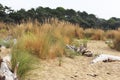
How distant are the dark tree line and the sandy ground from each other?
12.9 metres

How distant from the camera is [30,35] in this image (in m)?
7.98

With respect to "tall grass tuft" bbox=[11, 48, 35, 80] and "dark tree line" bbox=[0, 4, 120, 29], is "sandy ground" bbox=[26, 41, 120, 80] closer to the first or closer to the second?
"tall grass tuft" bbox=[11, 48, 35, 80]

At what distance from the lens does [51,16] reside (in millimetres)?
26625

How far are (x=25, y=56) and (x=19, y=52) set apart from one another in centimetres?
12

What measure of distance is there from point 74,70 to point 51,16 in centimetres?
→ 1957

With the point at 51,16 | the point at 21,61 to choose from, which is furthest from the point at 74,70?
the point at 51,16

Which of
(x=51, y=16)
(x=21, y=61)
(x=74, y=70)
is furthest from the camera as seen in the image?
(x=51, y=16)

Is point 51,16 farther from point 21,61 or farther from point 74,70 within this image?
point 21,61

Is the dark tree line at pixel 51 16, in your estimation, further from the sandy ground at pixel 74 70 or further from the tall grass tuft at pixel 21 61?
the tall grass tuft at pixel 21 61

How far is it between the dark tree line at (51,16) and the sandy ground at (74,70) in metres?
12.9

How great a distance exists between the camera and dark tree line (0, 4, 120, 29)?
24.5 metres

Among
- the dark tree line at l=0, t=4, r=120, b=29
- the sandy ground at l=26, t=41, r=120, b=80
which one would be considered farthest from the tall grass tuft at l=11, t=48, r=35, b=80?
the dark tree line at l=0, t=4, r=120, b=29

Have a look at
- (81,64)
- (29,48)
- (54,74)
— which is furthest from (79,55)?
(54,74)

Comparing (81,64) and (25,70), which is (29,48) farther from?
(25,70)
